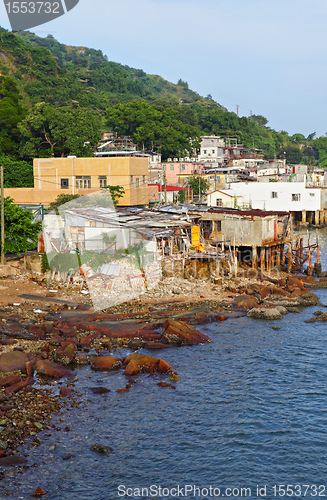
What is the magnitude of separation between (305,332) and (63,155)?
38685 mm

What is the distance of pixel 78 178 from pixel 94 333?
26.7 m

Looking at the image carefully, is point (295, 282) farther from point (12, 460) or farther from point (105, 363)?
point (12, 460)

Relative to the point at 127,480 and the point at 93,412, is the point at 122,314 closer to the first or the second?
the point at 93,412

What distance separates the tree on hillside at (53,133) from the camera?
54281 mm

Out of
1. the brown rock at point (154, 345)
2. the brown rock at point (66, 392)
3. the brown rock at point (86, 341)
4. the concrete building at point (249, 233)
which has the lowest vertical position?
the brown rock at point (66, 392)

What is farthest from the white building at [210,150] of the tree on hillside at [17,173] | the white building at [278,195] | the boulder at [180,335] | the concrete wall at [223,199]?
the boulder at [180,335]

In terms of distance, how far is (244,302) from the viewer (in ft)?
98.8

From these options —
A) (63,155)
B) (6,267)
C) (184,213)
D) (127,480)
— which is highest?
(63,155)

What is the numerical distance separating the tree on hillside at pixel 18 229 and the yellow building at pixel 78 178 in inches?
465

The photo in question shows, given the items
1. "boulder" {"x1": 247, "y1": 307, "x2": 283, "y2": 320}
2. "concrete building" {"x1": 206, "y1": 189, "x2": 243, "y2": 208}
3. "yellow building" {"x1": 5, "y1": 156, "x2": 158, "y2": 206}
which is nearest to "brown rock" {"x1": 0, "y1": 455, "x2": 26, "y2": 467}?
"boulder" {"x1": 247, "y1": 307, "x2": 283, "y2": 320}

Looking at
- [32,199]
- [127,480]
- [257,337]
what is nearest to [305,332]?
[257,337]

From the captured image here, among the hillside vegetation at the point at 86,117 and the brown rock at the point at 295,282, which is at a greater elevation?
the hillside vegetation at the point at 86,117

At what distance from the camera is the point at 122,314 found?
90.1 feet

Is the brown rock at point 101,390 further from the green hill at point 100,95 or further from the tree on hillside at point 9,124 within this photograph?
the green hill at point 100,95
